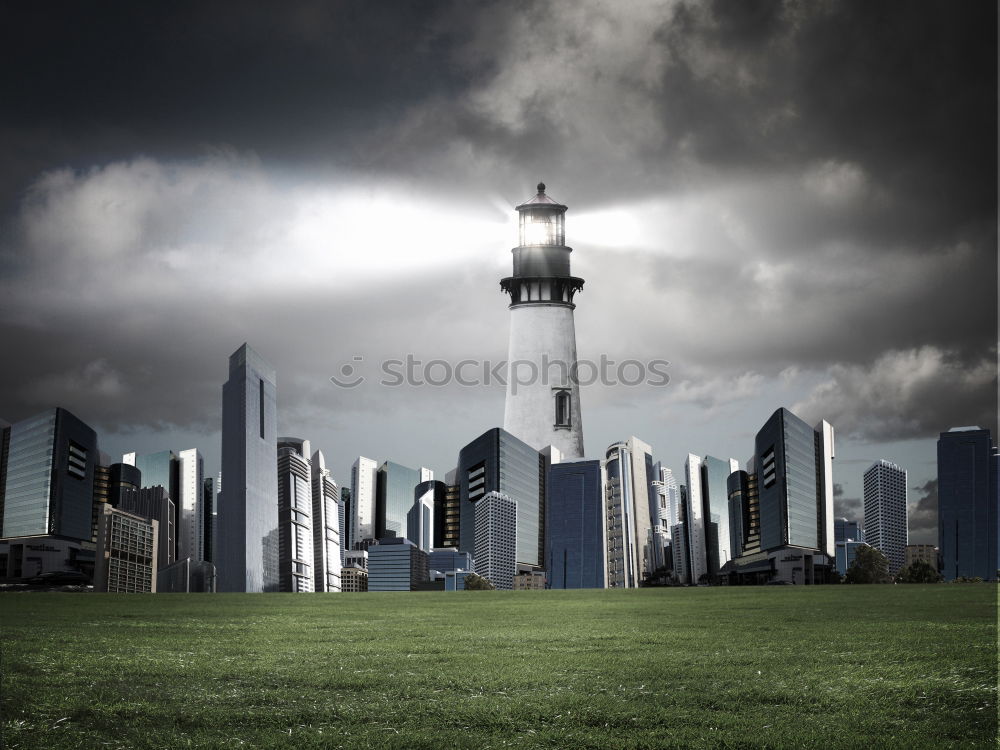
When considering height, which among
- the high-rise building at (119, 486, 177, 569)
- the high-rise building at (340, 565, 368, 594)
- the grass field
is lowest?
the high-rise building at (340, 565, 368, 594)

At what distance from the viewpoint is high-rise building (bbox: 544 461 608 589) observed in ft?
534

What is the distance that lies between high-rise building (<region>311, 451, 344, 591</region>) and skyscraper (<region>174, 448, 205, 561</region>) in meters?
29.8

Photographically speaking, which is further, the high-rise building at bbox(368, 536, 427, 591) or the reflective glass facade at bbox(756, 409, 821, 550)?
the reflective glass facade at bbox(756, 409, 821, 550)

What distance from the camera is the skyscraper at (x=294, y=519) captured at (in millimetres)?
134250

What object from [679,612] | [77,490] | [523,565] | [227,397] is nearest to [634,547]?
[523,565]

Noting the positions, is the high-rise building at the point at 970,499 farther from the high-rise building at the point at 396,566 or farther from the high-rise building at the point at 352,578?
the high-rise building at the point at 352,578

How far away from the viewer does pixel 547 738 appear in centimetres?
1016

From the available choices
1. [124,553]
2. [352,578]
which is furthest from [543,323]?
[352,578]

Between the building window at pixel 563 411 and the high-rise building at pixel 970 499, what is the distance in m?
70.8

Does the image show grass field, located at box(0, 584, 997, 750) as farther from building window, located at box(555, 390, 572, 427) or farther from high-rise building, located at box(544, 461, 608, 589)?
high-rise building, located at box(544, 461, 608, 589)

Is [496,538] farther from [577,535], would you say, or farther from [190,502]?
[190,502]

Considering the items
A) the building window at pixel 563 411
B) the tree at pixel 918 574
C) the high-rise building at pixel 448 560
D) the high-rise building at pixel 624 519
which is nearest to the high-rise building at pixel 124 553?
the building window at pixel 563 411

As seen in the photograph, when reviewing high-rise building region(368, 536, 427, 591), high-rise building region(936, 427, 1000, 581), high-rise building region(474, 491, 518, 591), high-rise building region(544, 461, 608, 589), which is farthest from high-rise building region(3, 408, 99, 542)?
high-rise building region(936, 427, 1000, 581)

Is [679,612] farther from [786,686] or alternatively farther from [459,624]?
[786,686]
